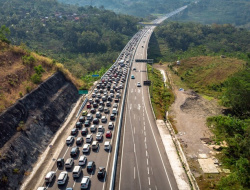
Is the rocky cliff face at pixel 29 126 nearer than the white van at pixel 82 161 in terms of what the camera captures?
Yes

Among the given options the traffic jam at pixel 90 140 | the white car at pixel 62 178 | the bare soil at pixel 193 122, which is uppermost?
the white car at pixel 62 178

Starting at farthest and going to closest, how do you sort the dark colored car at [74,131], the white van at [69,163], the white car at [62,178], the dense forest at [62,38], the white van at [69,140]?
the dense forest at [62,38] → the dark colored car at [74,131] → the white van at [69,140] → the white van at [69,163] → the white car at [62,178]

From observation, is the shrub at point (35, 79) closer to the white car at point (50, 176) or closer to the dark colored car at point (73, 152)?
the dark colored car at point (73, 152)

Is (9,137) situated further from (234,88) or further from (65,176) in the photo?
(234,88)

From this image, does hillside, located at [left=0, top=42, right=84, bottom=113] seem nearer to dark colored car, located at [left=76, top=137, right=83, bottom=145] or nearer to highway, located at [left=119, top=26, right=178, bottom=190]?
dark colored car, located at [left=76, top=137, right=83, bottom=145]

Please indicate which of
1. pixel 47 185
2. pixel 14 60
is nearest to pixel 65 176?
pixel 47 185

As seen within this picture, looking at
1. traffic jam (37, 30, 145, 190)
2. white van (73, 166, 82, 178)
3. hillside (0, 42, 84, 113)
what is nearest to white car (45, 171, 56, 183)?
traffic jam (37, 30, 145, 190)

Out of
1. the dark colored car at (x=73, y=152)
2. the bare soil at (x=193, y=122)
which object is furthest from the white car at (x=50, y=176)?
the bare soil at (x=193, y=122)

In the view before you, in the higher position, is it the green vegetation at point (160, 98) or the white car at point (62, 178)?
the white car at point (62, 178)

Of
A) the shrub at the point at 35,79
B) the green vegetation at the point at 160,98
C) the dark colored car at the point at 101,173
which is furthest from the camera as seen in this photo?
the green vegetation at the point at 160,98
